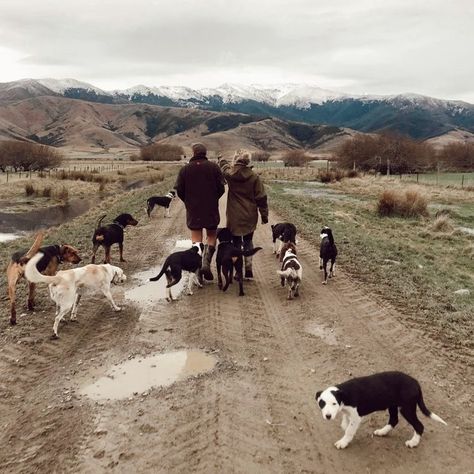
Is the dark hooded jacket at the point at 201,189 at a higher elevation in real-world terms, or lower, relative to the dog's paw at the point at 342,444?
Result: higher

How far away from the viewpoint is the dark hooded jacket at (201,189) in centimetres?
870

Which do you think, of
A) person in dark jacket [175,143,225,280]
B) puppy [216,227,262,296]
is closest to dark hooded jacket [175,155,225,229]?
person in dark jacket [175,143,225,280]

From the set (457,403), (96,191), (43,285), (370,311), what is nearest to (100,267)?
(43,285)

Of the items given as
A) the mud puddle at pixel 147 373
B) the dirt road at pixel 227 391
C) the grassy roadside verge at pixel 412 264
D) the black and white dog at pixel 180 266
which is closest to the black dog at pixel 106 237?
the dirt road at pixel 227 391

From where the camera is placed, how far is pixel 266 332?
7.14m

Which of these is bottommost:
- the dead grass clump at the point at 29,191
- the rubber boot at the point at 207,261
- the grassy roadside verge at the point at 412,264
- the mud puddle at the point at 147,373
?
the dead grass clump at the point at 29,191

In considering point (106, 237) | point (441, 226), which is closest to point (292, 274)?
point (106, 237)

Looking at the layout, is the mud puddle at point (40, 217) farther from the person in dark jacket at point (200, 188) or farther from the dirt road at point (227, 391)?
the dirt road at point (227, 391)

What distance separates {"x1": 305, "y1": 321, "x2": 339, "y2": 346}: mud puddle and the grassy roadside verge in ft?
4.67

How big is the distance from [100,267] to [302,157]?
7738cm

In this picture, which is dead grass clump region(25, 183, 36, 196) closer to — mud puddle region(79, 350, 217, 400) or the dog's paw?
mud puddle region(79, 350, 217, 400)

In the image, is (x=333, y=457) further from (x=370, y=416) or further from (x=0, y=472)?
(x=0, y=472)

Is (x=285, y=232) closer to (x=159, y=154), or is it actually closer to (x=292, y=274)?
(x=292, y=274)

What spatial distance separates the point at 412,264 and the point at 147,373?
8209 millimetres
